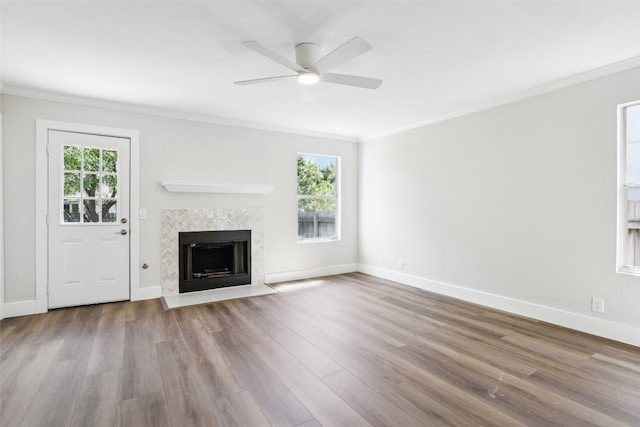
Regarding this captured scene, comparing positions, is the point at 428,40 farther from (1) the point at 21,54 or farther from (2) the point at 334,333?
(1) the point at 21,54

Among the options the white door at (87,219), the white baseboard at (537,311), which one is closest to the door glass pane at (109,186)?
the white door at (87,219)

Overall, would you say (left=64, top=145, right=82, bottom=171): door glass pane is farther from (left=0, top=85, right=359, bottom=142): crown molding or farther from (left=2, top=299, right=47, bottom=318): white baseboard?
(left=2, top=299, right=47, bottom=318): white baseboard

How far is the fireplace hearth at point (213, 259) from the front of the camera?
4.60m

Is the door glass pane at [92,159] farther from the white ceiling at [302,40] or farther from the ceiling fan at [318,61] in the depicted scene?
the ceiling fan at [318,61]

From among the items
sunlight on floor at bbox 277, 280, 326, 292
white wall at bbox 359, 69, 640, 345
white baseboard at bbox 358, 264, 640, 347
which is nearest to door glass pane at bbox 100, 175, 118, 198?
sunlight on floor at bbox 277, 280, 326, 292

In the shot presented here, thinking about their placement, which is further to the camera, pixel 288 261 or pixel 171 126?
pixel 288 261

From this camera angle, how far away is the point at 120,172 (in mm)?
4152

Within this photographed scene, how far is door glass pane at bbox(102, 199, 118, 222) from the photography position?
161 inches

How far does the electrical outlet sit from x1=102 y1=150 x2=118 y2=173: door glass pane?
5576 millimetres

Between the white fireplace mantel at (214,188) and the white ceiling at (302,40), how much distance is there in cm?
104

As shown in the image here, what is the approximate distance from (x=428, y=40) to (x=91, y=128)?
3.96 m

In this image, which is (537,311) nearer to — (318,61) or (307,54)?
(318,61)

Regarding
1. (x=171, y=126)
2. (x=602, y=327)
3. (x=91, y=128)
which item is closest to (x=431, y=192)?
(x=602, y=327)

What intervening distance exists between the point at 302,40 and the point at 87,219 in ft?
11.3
